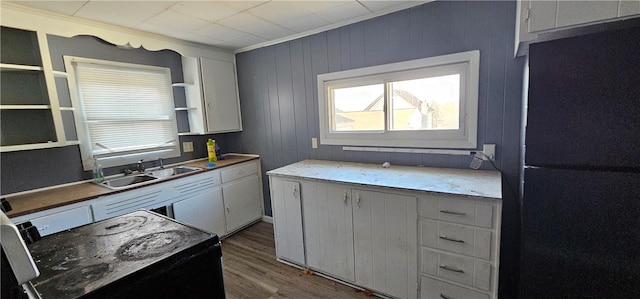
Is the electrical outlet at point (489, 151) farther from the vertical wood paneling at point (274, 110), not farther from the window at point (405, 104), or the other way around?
the vertical wood paneling at point (274, 110)

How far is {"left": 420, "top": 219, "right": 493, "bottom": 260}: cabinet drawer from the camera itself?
4.78ft

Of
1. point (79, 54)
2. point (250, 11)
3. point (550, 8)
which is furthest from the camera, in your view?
point (79, 54)

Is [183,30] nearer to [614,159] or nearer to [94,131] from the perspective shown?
[94,131]

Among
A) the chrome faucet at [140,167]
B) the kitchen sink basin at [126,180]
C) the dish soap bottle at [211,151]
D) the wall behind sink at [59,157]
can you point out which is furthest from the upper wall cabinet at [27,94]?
the dish soap bottle at [211,151]

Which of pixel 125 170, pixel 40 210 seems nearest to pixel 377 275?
pixel 40 210

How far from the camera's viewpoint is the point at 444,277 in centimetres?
160

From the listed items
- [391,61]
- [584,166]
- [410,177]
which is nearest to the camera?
[584,166]

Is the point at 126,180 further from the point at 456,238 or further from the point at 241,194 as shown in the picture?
the point at 456,238

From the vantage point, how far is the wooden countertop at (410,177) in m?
1.56

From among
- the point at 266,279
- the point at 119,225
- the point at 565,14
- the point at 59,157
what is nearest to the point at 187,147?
the point at 59,157

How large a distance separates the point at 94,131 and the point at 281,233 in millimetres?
1952

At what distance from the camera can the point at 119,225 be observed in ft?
3.98

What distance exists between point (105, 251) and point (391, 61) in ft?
7.18

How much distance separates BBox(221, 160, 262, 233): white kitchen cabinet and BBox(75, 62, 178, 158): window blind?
2.50 ft
